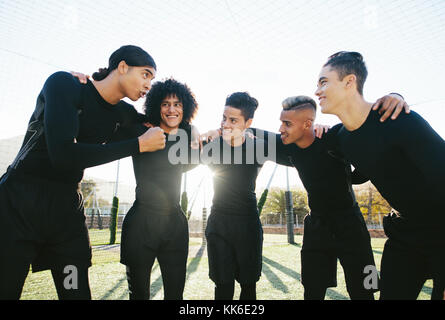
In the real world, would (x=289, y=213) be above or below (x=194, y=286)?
above

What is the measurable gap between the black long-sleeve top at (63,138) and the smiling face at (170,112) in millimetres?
788

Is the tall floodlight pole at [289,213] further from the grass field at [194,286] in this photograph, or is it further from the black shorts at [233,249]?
the black shorts at [233,249]

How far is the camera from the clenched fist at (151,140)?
1.78m

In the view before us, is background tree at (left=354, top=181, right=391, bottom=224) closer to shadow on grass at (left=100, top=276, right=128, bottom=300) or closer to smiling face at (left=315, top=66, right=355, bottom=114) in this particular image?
shadow on grass at (left=100, top=276, right=128, bottom=300)

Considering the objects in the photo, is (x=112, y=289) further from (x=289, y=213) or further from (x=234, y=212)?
(x=289, y=213)

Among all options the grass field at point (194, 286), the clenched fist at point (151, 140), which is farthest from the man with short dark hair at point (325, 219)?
the grass field at point (194, 286)

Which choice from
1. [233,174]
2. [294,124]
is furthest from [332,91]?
[233,174]

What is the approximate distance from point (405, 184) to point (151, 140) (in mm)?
1852

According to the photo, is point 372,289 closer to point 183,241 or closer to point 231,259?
point 231,259

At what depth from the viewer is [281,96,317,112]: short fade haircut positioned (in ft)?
9.87

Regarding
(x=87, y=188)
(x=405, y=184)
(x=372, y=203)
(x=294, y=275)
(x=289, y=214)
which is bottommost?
(x=294, y=275)

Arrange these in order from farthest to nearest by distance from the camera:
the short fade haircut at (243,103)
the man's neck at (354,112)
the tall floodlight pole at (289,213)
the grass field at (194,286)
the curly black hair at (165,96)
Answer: the tall floodlight pole at (289,213)
the grass field at (194,286)
the short fade haircut at (243,103)
the curly black hair at (165,96)
the man's neck at (354,112)

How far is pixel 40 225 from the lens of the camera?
1592mm
